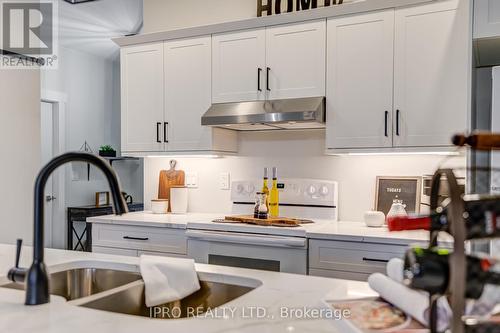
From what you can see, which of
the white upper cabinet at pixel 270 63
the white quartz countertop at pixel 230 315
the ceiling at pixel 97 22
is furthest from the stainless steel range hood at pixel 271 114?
the ceiling at pixel 97 22

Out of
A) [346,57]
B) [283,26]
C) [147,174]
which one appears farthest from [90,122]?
[346,57]

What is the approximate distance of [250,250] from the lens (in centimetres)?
273

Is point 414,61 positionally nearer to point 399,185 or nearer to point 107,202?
point 399,185

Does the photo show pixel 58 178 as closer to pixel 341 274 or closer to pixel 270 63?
pixel 270 63

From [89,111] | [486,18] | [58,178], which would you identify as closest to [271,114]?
[486,18]

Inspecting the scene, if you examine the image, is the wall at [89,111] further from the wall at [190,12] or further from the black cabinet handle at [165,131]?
the black cabinet handle at [165,131]

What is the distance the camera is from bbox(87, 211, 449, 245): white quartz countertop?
238 centimetres

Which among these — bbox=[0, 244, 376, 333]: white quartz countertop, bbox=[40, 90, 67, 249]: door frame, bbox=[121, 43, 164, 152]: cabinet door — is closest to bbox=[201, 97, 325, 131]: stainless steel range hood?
bbox=[121, 43, 164, 152]: cabinet door

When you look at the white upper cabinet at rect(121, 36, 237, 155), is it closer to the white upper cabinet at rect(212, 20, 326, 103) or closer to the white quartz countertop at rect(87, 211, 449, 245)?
the white upper cabinet at rect(212, 20, 326, 103)

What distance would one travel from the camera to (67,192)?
5.57 meters

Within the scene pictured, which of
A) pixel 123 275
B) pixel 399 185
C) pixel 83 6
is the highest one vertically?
pixel 83 6

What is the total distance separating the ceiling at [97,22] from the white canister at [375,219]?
308 centimetres

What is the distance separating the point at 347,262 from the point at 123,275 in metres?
1.32

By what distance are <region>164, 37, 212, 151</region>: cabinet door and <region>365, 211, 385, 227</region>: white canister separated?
1.22 m
